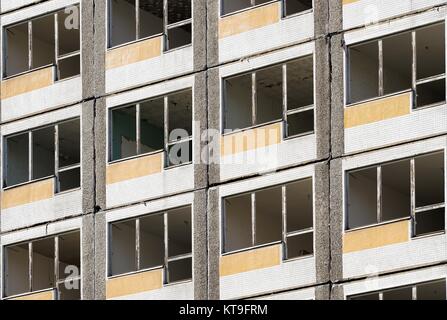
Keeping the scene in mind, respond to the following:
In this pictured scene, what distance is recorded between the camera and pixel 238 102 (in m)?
50.0

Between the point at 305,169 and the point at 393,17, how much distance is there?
419 centimetres

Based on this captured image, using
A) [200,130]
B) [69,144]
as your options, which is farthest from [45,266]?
[200,130]

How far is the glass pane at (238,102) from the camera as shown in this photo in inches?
1955

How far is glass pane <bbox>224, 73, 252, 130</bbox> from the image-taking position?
1955 inches

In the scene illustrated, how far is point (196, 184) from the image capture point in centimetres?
4978

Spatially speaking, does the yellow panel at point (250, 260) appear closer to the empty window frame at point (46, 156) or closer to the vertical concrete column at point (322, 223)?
the vertical concrete column at point (322, 223)

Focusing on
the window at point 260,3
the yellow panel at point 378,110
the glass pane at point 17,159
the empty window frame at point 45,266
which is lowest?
the empty window frame at point 45,266

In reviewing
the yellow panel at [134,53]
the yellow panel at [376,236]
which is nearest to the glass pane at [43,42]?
the yellow panel at [134,53]

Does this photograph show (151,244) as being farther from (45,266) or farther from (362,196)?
(362,196)

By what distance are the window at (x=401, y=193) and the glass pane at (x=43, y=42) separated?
11670 mm

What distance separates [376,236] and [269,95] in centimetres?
581
